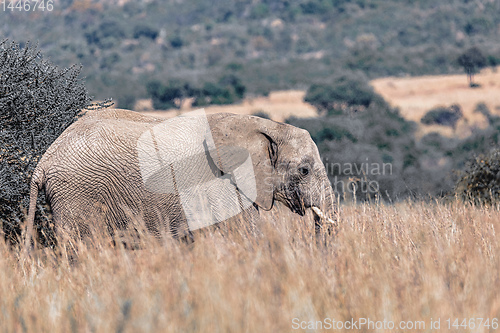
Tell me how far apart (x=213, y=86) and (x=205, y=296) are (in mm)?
47897

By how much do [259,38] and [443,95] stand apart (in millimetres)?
39350

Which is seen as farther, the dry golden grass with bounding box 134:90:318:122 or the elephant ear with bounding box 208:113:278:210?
the dry golden grass with bounding box 134:90:318:122

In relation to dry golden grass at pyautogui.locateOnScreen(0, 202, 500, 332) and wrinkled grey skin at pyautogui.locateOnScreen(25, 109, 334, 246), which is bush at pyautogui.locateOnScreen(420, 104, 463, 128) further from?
dry golden grass at pyautogui.locateOnScreen(0, 202, 500, 332)

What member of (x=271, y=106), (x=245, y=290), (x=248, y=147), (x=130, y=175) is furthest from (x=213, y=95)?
(x=245, y=290)

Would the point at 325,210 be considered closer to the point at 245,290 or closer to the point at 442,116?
the point at 245,290

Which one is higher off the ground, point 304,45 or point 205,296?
point 205,296

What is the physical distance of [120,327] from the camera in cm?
304

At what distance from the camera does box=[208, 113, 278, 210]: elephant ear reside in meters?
5.28

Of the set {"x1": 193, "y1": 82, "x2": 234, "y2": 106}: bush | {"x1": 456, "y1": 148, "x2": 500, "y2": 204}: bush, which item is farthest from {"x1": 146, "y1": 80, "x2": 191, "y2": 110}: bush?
{"x1": 456, "y1": 148, "x2": 500, "y2": 204}: bush

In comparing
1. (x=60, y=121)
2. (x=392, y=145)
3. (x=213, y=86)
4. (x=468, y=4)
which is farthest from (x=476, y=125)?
(x=468, y=4)

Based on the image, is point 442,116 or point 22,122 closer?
point 22,122

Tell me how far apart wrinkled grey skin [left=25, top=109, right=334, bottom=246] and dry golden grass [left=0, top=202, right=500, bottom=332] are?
1.42ft

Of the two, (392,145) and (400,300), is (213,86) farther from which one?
(400,300)

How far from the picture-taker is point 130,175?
5.00 meters
